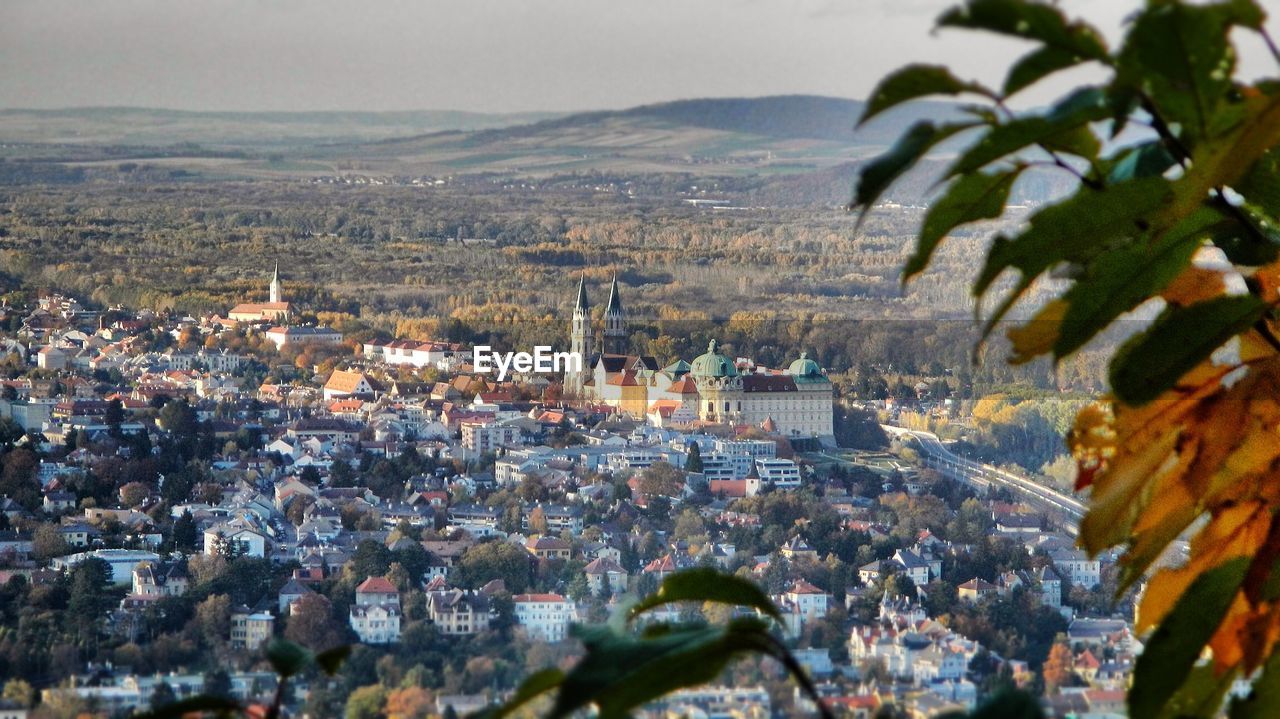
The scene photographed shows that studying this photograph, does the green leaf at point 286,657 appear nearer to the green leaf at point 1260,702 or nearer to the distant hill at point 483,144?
the green leaf at point 1260,702

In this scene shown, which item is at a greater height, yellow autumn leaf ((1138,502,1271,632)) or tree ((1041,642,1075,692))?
yellow autumn leaf ((1138,502,1271,632))

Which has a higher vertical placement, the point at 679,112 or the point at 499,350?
the point at 679,112

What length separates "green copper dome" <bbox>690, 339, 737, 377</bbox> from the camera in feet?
45.4

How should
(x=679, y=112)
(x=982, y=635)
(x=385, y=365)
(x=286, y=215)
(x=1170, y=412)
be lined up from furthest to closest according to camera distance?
(x=679, y=112), (x=286, y=215), (x=385, y=365), (x=982, y=635), (x=1170, y=412)

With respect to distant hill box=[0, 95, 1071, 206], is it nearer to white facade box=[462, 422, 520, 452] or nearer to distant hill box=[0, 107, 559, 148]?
distant hill box=[0, 107, 559, 148]

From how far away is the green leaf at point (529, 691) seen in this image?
0.53ft

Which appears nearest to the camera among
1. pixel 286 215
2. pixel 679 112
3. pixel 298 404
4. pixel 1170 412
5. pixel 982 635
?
pixel 1170 412

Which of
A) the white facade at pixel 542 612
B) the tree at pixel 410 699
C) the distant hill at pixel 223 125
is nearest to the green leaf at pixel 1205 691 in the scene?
the tree at pixel 410 699

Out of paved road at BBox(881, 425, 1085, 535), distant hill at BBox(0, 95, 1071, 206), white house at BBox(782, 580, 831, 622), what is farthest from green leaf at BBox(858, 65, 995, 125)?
distant hill at BBox(0, 95, 1071, 206)

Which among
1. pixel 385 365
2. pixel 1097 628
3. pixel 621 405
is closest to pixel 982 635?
pixel 1097 628

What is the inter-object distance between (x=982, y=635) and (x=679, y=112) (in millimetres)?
13359

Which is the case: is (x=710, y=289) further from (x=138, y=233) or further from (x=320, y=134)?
(x=320, y=134)

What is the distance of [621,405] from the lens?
1385 cm

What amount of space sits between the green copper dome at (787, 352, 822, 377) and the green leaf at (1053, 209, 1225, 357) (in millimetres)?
13579
